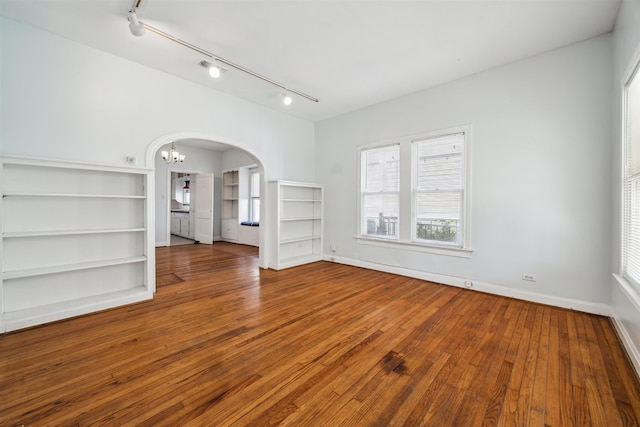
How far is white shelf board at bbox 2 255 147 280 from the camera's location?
101 inches

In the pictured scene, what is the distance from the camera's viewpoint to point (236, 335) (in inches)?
95.7

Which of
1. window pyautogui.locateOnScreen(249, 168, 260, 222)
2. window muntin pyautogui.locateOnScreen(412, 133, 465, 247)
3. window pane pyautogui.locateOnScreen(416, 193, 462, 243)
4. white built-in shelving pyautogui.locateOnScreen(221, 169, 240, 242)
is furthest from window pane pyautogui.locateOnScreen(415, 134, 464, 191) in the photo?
white built-in shelving pyautogui.locateOnScreen(221, 169, 240, 242)

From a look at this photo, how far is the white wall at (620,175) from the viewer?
1994mm

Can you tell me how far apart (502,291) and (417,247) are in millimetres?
1280

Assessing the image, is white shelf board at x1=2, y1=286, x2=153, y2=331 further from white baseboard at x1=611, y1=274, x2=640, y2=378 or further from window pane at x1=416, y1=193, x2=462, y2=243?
white baseboard at x1=611, y1=274, x2=640, y2=378

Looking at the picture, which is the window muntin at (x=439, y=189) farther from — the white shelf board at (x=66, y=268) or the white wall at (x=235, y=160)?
the white wall at (x=235, y=160)

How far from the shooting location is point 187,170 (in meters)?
8.24

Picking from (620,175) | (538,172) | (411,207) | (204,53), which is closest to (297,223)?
(411,207)

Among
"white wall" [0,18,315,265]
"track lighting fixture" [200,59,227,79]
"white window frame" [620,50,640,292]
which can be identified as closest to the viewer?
"white window frame" [620,50,640,292]

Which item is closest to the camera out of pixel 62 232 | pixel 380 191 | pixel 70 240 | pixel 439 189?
pixel 62 232

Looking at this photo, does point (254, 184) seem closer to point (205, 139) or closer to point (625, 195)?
point (205, 139)

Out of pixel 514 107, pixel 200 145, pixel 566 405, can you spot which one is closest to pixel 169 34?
pixel 514 107

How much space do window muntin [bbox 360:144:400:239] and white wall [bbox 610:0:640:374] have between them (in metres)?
2.55

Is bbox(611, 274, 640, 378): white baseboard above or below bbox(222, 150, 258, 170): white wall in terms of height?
below
